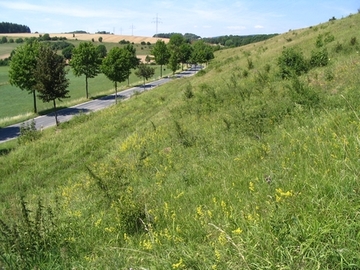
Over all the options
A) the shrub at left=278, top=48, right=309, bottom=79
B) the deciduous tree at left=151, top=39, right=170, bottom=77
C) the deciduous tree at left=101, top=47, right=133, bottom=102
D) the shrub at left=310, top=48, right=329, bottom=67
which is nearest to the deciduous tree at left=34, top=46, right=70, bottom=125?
the deciduous tree at left=101, top=47, right=133, bottom=102

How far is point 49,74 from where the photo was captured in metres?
29.6

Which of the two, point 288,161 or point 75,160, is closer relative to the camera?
point 288,161

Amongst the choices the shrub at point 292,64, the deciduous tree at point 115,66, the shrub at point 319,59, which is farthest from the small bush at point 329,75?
the deciduous tree at point 115,66

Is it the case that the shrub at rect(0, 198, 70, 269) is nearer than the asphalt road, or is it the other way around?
the shrub at rect(0, 198, 70, 269)

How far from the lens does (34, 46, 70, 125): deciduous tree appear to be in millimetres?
29422

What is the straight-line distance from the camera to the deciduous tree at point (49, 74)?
96.5ft

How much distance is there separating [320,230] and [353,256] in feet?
1.05

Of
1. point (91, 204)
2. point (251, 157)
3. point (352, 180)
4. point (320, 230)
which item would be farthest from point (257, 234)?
point (91, 204)

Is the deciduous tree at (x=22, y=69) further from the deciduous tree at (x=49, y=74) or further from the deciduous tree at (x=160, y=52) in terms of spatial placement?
the deciduous tree at (x=160, y=52)

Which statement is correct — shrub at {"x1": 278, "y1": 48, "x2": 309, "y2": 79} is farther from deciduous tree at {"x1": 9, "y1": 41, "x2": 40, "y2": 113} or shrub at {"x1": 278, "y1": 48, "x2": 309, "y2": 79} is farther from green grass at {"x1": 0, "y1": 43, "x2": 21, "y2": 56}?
green grass at {"x1": 0, "y1": 43, "x2": 21, "y2": 56}

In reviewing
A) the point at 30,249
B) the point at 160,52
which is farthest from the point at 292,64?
the point at 160,52

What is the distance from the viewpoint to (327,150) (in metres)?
3.90

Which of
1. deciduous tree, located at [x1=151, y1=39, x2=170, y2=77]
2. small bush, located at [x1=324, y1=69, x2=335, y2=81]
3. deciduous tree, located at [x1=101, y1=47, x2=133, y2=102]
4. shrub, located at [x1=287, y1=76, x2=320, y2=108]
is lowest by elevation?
shrub, located at [x1=287, y1=76, x2=320, y2=108]

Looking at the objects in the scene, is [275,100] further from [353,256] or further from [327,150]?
[353,256]
